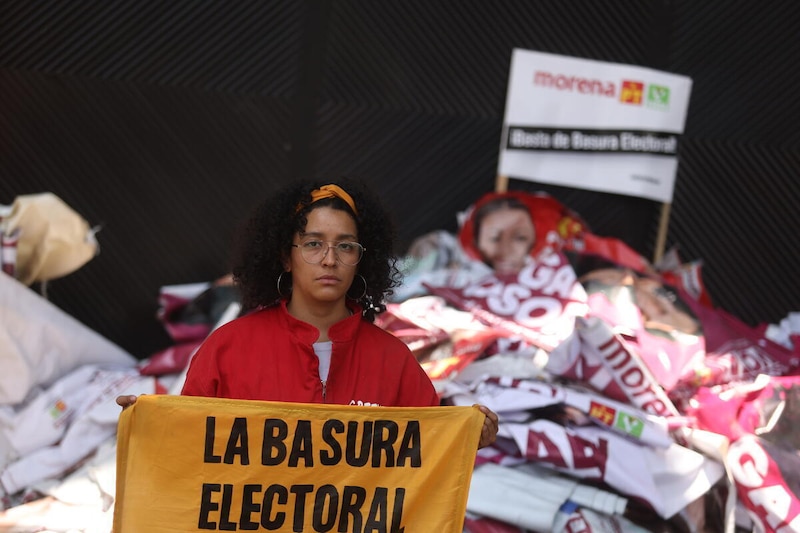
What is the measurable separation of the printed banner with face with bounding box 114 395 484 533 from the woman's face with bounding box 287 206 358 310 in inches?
13.0

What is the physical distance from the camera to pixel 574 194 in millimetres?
6113

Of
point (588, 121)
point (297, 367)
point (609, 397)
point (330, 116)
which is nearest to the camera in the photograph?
point (297, 367)

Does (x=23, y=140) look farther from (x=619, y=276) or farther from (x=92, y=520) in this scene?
(x=619, y=276)

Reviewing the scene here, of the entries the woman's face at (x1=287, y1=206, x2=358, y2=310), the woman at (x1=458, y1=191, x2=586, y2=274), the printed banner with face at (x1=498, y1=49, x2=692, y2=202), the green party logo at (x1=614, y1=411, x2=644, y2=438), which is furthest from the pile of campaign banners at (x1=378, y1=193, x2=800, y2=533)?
the woman's face at (x1=287, y1=206, x2=358, y2=310)

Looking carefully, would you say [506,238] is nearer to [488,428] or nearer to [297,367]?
[488,428]

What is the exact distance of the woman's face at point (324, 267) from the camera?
2.62 metres

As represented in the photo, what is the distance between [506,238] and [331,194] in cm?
291

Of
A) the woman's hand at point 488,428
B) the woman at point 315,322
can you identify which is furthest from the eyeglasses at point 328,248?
the woman's hand at point 488,428

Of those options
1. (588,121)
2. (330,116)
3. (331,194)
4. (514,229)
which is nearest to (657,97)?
(588,121)

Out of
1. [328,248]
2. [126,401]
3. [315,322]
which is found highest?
[328,248]

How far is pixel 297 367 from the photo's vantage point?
2600 mm

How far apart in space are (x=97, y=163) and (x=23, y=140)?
1.39ft

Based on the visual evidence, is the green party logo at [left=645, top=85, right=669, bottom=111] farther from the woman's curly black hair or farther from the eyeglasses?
the eyeglasses

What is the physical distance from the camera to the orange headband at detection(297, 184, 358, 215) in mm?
2766
